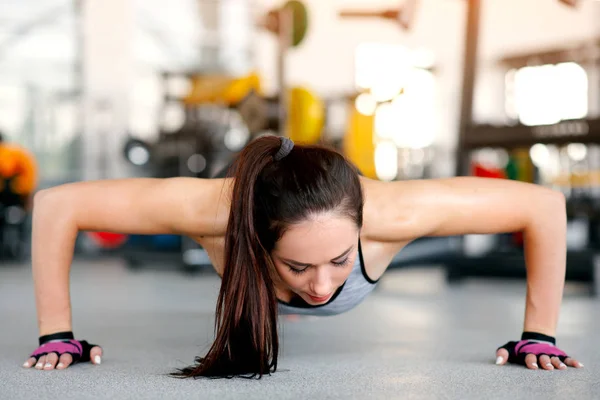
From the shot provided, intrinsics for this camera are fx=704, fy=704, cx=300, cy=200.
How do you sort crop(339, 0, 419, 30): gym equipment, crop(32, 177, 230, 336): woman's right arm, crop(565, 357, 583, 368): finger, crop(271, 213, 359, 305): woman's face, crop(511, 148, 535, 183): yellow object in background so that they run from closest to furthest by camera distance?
crop(271, 213, 359, 305): woman's face < crop(32, 177, 230, 336): woman's right arm < crop(565, 357, 583, 368): finger < crop(339, 0, 419, 30): gym equipment < crop(511, 148, 535, 183): yellow object in background

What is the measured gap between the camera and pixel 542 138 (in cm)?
327

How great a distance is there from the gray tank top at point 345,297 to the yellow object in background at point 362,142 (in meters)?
2.87

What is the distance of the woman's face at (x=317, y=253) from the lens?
1.28 meters

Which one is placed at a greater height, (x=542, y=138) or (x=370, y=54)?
(x=370, y=54)

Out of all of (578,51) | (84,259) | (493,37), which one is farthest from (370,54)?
(84,259)

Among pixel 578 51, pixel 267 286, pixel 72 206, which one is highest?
pixel 578 51

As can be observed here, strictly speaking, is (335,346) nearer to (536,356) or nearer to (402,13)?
(536,356)

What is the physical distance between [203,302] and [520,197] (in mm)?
1674

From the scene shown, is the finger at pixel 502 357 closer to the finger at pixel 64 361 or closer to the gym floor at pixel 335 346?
the gym floor at pixel 335 346

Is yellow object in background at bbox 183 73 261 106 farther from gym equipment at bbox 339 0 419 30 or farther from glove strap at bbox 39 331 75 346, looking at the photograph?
glove strap at bbox 39 331 75 346

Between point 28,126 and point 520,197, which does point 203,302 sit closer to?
point 520,197

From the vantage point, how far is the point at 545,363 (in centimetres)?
150

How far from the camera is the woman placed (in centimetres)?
131

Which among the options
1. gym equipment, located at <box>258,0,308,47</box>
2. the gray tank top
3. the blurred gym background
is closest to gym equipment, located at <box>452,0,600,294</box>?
the blurred gym background
